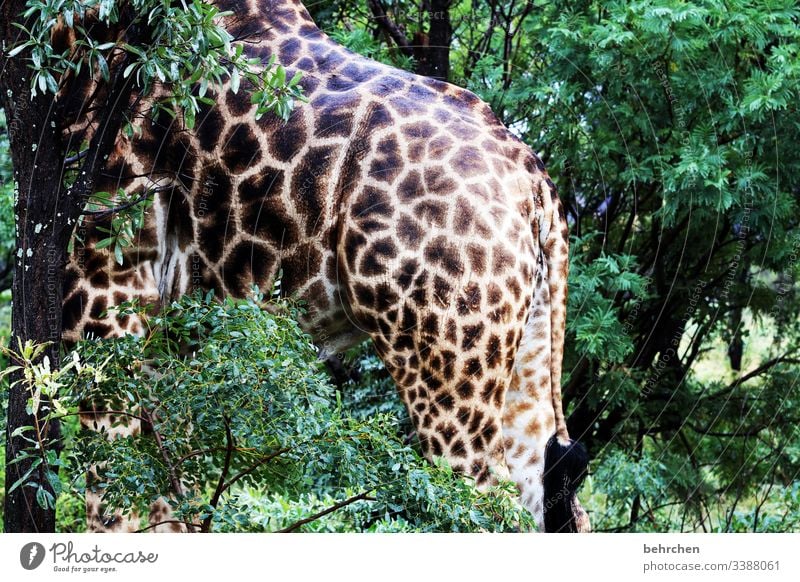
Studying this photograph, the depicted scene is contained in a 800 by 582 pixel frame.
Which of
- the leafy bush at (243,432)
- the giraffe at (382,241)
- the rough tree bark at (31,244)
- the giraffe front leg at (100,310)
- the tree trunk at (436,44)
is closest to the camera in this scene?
the leafy bush at (243,432)

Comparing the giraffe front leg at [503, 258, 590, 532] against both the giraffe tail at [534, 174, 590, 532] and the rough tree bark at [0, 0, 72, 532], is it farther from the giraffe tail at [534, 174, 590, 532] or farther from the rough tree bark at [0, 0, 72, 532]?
the rough tree bark at [0, 0, 72, 532]

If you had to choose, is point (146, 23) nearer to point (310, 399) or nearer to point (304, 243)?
point (304, 243)

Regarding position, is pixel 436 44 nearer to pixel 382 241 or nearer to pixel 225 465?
pixel 382 241

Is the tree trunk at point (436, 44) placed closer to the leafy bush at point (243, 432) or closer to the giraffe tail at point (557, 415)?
the giraffe tail at point (557, 415)

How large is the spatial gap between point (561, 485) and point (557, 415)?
27cm

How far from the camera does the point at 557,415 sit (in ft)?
13.8

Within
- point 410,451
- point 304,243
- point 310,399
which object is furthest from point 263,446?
point 304,243

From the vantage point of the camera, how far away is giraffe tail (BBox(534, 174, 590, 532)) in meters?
4.08
